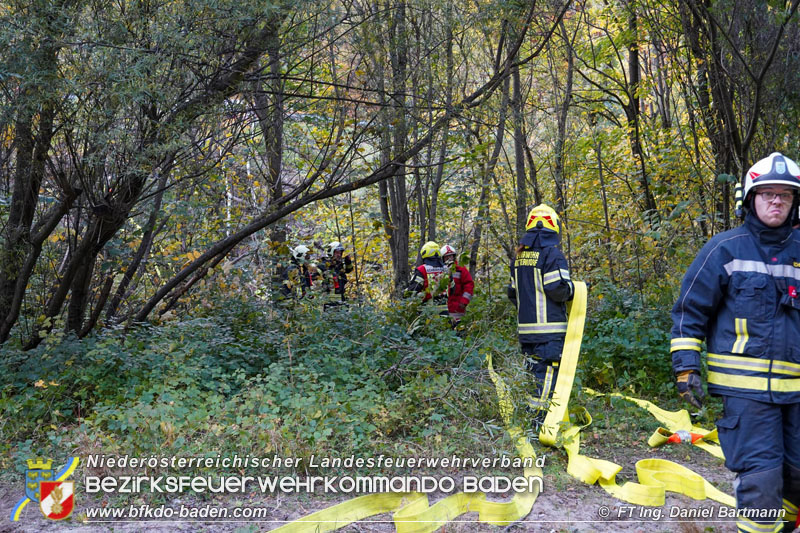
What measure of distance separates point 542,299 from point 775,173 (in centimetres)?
267

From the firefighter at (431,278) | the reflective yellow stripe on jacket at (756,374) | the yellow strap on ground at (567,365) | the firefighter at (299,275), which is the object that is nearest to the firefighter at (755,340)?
the reflective yellow stripe on jacket at (756,374)

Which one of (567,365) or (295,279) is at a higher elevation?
(295,279)

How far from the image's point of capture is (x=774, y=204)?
3.36 meters

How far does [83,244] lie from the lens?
23.0ft

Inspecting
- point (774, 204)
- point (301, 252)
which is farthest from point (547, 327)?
point (301, 252)

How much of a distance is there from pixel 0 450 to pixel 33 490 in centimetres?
111

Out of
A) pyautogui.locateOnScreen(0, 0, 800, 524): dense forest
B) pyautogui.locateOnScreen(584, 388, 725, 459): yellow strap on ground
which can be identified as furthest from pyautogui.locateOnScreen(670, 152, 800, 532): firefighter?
pyautogui.locateOnScreen(0, 0, 800, 524): dense forest

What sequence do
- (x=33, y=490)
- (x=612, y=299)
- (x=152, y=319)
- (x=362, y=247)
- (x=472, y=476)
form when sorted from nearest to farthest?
(x=33, y=490) → (x=472, y=476) → (x=152, y=319) → (x=612, y=299) → (x=362, y=247)

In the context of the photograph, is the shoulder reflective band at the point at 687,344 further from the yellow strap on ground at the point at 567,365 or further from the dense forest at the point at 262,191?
the dense forest at the point at 262,191

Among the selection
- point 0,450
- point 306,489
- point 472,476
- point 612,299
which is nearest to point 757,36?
point 612,299

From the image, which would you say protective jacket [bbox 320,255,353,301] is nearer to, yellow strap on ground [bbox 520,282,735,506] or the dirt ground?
yellow strap on ground [bbox 520,282,735,506]

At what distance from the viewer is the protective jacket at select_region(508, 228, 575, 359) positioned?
5.70m

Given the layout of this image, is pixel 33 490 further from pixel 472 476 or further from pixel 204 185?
pixel 204 185

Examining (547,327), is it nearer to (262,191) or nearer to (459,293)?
(459,293)
